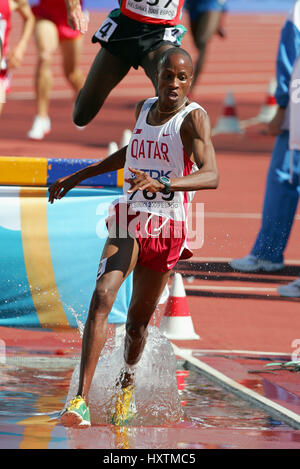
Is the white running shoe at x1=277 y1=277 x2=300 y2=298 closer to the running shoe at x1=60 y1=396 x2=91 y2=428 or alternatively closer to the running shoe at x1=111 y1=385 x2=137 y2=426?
the running shoe at x1=111 y1=385 x2=137 y2=426

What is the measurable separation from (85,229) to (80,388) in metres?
2.01

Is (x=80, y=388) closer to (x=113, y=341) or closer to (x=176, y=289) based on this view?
(x=113, y=341)

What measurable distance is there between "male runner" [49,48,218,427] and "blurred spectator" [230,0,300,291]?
399 centimetres

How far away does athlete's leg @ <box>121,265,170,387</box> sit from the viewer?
19.5ft

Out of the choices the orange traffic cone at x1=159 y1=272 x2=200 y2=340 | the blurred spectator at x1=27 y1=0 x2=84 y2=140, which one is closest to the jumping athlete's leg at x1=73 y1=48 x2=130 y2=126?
the orange traffic cone at x1=159 y1=272 x2=200 y2=340

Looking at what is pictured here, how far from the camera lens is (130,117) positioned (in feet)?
70.6

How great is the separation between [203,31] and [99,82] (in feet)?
42.7

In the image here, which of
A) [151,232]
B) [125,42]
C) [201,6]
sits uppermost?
[201,6]

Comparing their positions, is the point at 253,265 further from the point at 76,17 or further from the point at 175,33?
the point at 76,17

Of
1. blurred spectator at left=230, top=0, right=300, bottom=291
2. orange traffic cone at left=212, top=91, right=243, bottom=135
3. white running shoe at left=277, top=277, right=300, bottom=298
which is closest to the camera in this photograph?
white running shoe at left=277, top=277, right=300, bottom=298

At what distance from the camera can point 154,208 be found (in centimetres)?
583

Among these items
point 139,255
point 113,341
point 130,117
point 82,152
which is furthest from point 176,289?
point 130,117

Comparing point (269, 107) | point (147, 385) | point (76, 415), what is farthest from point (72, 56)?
point (76, 415)

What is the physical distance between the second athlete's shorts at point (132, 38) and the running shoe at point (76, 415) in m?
2.60
